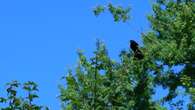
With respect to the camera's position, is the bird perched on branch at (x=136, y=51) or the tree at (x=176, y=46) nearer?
the bird perched on branch at (x=136, y=51)

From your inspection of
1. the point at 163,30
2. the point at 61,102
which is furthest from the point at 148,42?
the point at 61,102

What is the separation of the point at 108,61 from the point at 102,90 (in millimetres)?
2116

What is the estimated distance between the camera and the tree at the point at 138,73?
26.8m

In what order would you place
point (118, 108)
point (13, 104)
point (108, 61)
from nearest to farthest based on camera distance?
1. point (13, 104)
2. point (118, 108)
3. point (108, 61)

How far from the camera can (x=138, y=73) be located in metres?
27.0

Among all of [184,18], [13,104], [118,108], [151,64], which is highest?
[184,18]

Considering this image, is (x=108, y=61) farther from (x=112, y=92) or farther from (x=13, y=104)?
(x=13, y=104)

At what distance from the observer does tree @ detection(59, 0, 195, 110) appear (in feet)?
88.0

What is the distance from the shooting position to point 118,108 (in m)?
26.5

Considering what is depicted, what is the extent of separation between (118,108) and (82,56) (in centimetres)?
400

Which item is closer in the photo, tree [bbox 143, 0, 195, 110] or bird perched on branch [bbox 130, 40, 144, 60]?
bird perched on branch [bbox 130, 40, 144, 60]

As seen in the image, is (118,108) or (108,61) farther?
(108,61)

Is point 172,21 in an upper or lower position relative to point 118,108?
upper

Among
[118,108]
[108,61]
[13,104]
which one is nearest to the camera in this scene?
[13,104]
